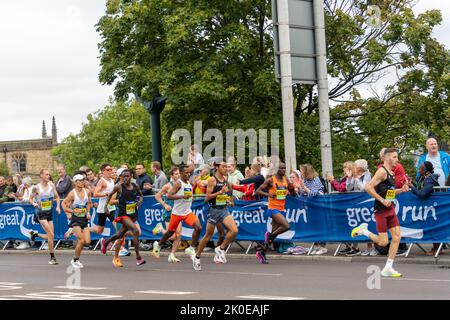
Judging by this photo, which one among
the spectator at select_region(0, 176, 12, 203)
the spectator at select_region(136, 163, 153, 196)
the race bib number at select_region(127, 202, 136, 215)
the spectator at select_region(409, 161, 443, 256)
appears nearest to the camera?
the spectator at select_region(409, 161, 443, 256)

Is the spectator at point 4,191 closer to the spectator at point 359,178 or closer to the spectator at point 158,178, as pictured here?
the spectator at point 158,178

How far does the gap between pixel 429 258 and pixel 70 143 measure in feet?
272

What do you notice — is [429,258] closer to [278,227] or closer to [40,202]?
[278,227]

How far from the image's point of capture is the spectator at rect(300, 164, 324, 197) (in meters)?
20.3

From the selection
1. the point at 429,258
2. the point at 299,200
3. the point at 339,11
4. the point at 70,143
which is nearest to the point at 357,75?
the point at 339,11

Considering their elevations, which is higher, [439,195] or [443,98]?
[443,98]

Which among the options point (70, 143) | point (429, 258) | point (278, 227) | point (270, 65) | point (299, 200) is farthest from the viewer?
point (70, 143)

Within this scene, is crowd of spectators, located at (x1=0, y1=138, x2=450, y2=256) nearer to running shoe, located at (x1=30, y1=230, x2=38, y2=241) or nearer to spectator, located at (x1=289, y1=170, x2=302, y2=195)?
spectator, located at (x1=289, y1=170, x2=302, y2=195)

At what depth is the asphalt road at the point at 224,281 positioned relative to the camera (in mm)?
12508

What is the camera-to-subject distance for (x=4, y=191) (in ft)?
89.2

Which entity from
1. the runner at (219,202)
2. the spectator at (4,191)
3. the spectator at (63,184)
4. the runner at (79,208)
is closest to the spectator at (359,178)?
the runner at (219,202)

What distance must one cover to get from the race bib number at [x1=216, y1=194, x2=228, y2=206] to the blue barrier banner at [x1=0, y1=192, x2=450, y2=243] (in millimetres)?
2360

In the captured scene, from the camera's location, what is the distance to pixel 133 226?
18.2 meters

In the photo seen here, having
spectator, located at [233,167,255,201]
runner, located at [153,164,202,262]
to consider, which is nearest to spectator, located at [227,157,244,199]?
spectator, located at [233,167,255,201]
